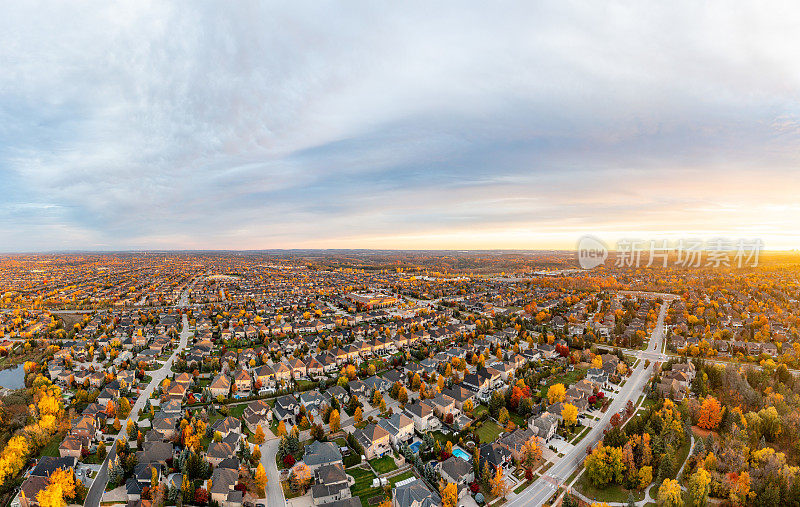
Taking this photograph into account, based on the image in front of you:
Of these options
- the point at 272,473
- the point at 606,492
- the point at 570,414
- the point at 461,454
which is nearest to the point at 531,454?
the point at 606,492

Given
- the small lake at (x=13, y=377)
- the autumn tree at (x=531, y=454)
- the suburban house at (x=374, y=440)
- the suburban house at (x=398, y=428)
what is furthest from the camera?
the small lake at (x=13, y=377)

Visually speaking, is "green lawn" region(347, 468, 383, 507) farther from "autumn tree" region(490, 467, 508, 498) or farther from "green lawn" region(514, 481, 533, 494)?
"green lawn" region(514, 481, 533, 494)

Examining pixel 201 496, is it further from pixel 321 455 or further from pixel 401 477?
pixel 401 477

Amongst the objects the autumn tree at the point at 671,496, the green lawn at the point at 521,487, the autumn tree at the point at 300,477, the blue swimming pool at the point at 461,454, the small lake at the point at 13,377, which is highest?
the autumn tree at the point at 671,496

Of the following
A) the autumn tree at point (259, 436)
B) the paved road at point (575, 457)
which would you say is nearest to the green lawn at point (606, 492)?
the paved road at point (575, 457)

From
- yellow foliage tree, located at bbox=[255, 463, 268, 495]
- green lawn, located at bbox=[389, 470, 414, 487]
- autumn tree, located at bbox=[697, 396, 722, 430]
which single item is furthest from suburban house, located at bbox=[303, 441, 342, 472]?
autumn tree, located at bbox=[697, 396, 722, 430]

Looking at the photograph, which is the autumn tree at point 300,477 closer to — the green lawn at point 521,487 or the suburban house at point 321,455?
the suburban house at point 321,455
